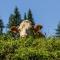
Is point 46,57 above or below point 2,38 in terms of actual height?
below

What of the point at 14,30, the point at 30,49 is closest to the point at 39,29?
the point at 14,30

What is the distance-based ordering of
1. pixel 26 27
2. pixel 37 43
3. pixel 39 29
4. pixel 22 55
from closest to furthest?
pixel 22 55 < pixel 37 43 < pixel 39 29 < pixel 26 27

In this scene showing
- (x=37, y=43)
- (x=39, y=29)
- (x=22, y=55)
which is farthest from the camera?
(x=39, y=29)

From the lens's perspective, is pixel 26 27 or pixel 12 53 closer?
pixel 12 53

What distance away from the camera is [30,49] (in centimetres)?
705

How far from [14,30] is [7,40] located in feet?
5.79

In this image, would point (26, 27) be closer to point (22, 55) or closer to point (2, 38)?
point (2, 38)

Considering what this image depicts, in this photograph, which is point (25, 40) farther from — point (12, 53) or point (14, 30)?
point (14, 30)

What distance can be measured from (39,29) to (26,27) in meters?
1.67

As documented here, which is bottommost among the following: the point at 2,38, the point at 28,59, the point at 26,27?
the point at 28,59

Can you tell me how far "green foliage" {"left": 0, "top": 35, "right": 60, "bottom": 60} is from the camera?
694 centimetres

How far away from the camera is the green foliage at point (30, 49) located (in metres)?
6.94

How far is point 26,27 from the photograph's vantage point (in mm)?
10727

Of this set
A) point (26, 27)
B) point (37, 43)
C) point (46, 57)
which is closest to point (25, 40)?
point (37, 43)
